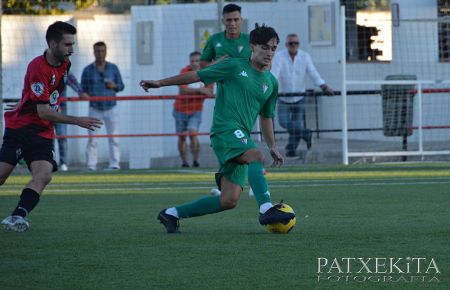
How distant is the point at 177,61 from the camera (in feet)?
77.5

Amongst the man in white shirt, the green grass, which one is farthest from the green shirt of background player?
the man in white shirt

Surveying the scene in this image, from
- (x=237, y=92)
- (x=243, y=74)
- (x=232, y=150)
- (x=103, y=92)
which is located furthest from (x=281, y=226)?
(x=103, y=92)

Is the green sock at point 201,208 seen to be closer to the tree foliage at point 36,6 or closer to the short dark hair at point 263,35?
the short dark hair at point 263,35

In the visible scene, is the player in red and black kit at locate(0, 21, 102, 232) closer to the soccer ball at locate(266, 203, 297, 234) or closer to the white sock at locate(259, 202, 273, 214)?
the white sock at locate(259, 202, 273, 214)

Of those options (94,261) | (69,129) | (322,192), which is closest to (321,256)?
(94,261)

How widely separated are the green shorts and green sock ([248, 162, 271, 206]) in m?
0.12

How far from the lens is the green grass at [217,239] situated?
650cm

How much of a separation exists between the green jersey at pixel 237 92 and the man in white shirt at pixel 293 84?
946 cm

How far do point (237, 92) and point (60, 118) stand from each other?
1405 millimetres

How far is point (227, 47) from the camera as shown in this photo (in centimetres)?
1162

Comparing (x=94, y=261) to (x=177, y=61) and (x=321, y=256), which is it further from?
(x=177, y=61)

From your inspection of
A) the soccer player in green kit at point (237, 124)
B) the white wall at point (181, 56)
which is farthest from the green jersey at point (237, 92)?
the white wall at point (181, 56)

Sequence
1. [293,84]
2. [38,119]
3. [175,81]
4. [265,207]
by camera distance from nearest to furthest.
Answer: [175,81] → [265,207] → [38,119] → [293,84]

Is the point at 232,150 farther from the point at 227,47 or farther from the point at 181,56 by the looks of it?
the point at 181,56
